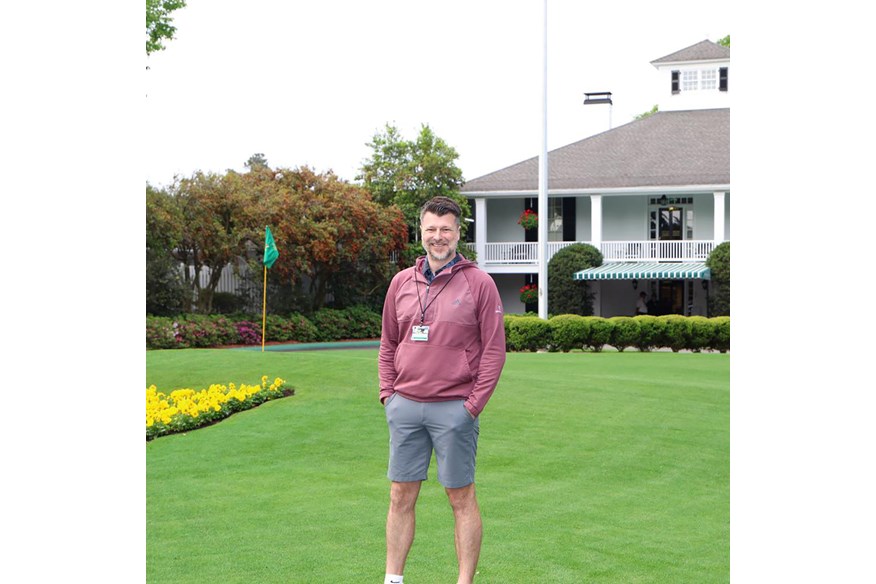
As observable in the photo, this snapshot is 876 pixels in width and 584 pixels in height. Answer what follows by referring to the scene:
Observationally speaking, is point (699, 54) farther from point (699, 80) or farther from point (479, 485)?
point (479, 485)

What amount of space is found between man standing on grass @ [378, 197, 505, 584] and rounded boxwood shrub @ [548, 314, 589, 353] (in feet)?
57.4

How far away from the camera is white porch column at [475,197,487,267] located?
32.8 meters

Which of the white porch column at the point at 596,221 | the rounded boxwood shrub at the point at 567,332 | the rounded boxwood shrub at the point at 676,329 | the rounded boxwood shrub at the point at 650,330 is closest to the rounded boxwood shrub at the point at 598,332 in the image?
the rounded boxwood shrub at the point at 567,332

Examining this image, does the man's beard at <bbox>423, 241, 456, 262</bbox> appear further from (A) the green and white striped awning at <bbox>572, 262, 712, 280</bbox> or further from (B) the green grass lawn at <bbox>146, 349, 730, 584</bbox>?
(A) the green and white striped awning at <bbox>572, 262, 712, 280</bbox>

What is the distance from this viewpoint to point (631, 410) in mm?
12273

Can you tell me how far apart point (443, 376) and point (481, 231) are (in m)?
28.2

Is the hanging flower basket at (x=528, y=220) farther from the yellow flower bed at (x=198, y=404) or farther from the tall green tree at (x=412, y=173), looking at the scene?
the yellow flower bed at (x=198, y=404)

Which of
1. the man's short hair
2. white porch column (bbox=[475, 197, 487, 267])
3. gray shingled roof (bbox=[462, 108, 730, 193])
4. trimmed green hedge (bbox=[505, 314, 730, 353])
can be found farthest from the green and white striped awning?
the man's short hair

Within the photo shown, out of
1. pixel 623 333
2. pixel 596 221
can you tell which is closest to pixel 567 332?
pixel 623 333

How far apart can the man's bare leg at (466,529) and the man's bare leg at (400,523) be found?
0.73 ft
